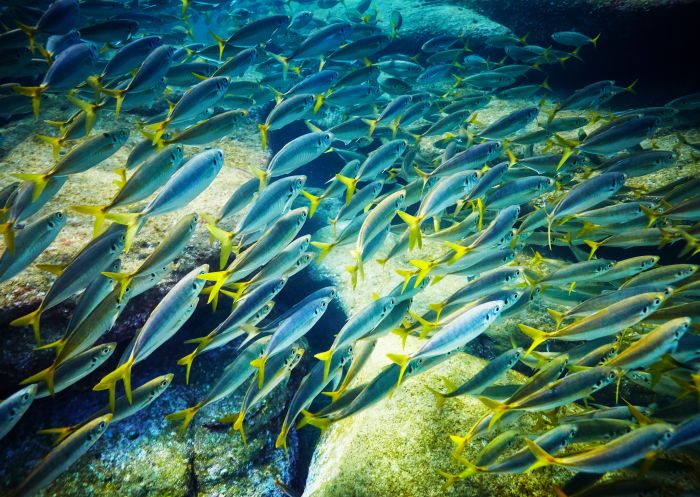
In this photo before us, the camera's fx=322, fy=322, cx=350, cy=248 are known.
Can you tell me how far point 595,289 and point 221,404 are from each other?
4231mm

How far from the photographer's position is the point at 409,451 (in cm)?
260

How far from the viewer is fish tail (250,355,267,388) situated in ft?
7.70

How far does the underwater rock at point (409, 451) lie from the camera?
2355 millimetres

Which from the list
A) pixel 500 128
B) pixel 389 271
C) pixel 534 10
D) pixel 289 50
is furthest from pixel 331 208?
pixel 534 10

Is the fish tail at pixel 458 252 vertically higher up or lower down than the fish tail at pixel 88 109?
lower down

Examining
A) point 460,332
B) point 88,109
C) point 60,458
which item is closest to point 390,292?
point 460,332

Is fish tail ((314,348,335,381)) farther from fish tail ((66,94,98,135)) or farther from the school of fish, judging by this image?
fish tail ((66,94,98,135))

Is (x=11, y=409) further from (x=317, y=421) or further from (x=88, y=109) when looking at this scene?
(x=88, y=109)

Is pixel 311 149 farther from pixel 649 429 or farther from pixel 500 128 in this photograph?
pixel 649 429

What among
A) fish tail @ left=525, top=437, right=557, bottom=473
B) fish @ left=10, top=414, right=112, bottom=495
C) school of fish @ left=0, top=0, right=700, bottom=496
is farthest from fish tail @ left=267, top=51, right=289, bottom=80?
fish tail @ left=525, top=437, right=557, bottom=473

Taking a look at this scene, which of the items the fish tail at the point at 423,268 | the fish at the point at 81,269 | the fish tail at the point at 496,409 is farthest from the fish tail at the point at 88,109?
the fish tail at the point at 496,409

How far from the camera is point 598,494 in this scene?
73.1 inches

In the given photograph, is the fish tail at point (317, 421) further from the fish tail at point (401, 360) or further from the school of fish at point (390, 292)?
the fish tail at point (401, 360)

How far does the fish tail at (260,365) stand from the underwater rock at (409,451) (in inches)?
→ 37.9
